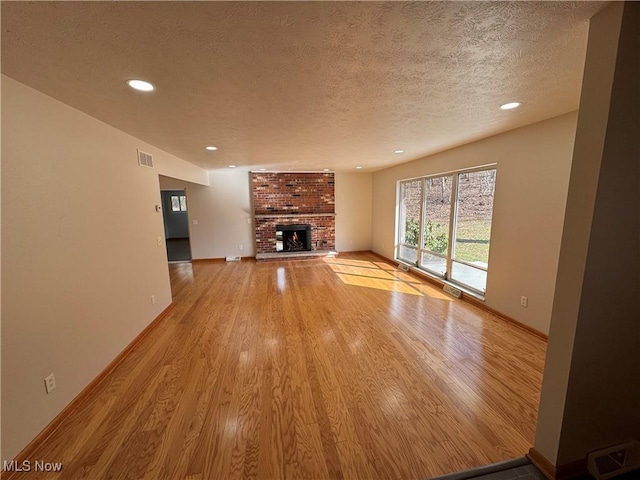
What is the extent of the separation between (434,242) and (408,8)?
4.13 m

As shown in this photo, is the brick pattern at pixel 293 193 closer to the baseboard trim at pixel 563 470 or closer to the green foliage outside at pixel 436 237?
the green foliage outside at pixel 436 237

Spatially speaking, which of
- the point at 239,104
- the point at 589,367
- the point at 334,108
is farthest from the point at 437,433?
the point at 239,104

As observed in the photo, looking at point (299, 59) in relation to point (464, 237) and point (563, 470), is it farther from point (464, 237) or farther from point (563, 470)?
point (464, 237)

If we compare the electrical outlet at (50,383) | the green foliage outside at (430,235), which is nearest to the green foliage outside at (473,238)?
the green foliage outside at (430,235)

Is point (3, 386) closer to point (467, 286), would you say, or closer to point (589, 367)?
point (589, 367)

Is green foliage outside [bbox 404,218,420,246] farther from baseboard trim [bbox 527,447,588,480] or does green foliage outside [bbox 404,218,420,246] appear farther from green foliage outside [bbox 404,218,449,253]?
baseboard trim [bbox 527,447,588,480]

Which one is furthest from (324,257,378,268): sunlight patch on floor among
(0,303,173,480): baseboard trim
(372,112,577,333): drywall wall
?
(0,303,173,480): baseboard trim

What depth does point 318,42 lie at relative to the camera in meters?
1.19

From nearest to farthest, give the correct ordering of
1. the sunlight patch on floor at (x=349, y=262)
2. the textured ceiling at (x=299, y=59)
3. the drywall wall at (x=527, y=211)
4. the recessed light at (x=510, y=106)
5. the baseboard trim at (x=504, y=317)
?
the textured ceiling at (x=299, y=59), the recessed light at (x=510, y=106), the drywall wall at (x=527, y=211), the baseboard trim at (x=504, y=317), the sunlight patch on floor at (x=349, y=262)

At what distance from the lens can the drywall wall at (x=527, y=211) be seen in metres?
2.46

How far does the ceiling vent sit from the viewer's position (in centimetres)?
285

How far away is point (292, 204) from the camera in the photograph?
6609mm

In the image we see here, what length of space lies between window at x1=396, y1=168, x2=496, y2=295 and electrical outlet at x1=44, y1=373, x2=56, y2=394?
174 inches

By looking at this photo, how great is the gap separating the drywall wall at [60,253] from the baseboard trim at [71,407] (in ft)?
0.12
